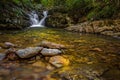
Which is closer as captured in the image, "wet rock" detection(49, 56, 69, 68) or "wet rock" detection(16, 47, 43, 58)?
"wet rock" detection(49, 56, 69, 68)

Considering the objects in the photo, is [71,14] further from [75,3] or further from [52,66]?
[52,66]

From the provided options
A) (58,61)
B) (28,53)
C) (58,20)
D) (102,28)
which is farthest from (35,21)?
(58,61)

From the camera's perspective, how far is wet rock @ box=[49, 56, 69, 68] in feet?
16.1

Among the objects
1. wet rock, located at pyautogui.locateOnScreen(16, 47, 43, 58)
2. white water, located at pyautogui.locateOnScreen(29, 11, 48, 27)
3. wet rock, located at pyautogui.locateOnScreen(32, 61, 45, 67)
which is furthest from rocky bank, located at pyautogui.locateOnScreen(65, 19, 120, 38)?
wet rock, located at pyautogui.locateOnScreen(32, 61, 45, 67)

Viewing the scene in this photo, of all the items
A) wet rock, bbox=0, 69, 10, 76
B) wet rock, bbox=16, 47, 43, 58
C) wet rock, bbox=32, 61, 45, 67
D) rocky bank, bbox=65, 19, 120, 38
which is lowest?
wet rock, bbox=0, 69, 10, 76

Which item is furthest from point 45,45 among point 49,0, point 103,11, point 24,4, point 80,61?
point 49,0

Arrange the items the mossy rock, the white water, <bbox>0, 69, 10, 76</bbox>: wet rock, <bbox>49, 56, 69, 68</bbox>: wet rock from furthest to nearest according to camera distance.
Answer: the white water
the mossy rock
<bbox>49, 56, 69, 68</bbox>: wet rock
<bbox>0, 69, 10, 76</bbox>: wet rock

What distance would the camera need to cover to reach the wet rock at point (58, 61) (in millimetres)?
4911

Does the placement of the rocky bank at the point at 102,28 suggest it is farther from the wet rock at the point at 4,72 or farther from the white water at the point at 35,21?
the wet rock at the point at 4,72

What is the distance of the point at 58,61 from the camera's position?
5.09 m

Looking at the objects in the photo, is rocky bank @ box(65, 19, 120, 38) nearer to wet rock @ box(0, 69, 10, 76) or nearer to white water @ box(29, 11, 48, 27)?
white water @ box(29, 11, 48, 27)

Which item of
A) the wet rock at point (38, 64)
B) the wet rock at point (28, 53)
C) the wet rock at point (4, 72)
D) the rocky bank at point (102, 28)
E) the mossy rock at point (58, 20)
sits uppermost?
the mossy rock at point (58, 20)

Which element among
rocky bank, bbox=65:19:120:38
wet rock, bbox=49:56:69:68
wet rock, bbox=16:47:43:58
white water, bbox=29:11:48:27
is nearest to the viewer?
wet rock, bbox=49:56:69:68

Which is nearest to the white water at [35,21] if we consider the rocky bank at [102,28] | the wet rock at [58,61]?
the rocky bank at [102,28]
